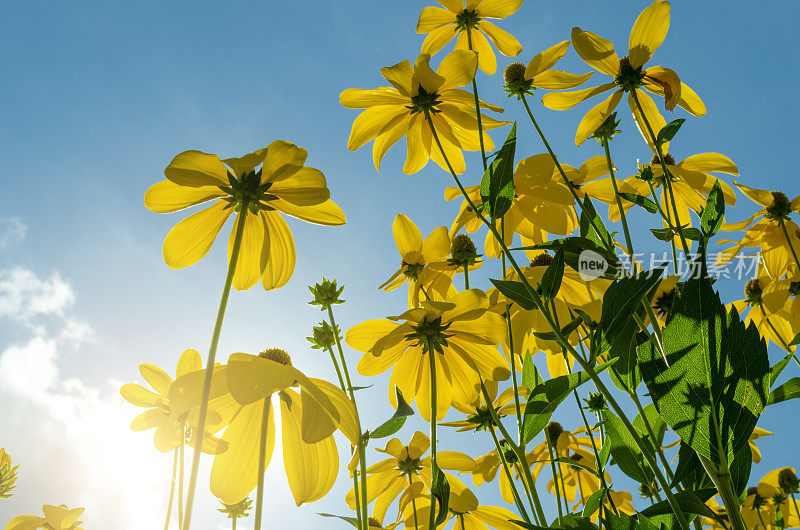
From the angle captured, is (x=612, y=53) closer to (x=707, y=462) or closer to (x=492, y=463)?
(x=707, y=462)

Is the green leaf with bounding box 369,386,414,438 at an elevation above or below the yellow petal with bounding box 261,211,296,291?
below

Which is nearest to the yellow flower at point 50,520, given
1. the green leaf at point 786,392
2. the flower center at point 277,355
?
the flower center at point 277,355

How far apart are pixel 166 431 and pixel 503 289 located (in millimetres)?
626

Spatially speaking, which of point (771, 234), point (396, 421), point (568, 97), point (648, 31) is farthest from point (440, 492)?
point (771, 234)

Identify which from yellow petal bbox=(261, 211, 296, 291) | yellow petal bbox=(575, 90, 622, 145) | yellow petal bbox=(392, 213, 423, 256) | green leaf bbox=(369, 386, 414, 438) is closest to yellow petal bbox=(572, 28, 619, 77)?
yellow petal bbox=(575, 90, 622, 145)

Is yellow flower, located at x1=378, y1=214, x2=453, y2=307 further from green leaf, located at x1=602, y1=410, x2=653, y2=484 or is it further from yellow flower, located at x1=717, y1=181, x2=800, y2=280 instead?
yellow flower, located at x1=717, y1=181, x2=800, y2=280

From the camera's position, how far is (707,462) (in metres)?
0.67

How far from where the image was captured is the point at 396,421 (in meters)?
0.76

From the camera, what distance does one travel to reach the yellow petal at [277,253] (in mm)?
911

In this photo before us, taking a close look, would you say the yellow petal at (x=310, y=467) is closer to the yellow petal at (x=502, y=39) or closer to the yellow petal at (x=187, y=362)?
the yellow petal at (x=187, y=362)

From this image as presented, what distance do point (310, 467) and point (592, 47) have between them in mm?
1038

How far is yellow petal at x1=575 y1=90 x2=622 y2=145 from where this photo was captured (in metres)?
1.32

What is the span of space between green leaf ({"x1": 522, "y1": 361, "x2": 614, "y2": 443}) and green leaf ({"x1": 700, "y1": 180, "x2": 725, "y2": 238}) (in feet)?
1.14

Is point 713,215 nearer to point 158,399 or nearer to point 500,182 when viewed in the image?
point 500,182
